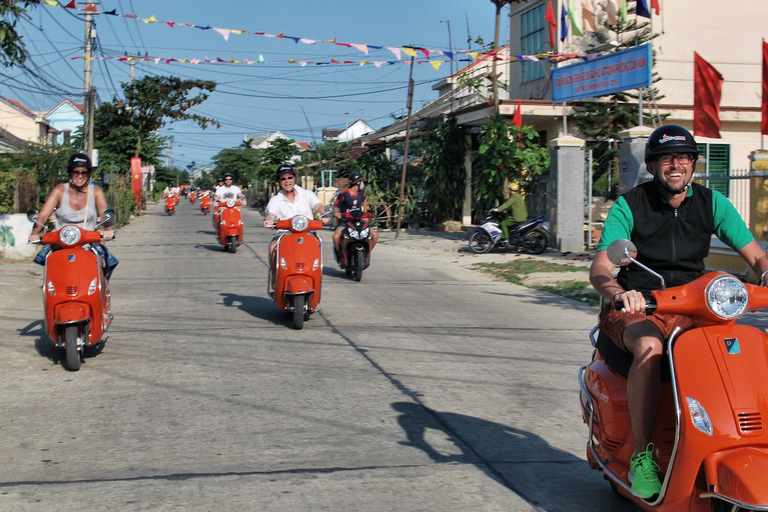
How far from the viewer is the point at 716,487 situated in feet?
9.29

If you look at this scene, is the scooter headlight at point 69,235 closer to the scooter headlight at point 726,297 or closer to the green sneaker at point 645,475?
the green sneaker at point 645,475

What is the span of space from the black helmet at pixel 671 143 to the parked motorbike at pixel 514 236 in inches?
548

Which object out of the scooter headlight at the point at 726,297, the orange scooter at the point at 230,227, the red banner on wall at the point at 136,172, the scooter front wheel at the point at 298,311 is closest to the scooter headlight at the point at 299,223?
the scooter front wheel at the point at 298,311

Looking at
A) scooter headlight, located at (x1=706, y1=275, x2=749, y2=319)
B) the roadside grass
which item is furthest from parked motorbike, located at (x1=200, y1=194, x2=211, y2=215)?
scooter headlight, located at (x1=706, y1=275, x2=749, y2=319)

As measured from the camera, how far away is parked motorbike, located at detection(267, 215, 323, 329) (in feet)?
28.9

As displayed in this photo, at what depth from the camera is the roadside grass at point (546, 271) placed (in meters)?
11.6

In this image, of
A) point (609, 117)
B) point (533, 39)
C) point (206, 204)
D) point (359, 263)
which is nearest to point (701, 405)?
point (359, 263)

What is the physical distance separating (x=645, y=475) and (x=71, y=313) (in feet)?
16.9

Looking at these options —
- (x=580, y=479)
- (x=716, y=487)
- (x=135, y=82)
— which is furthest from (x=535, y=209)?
(x=135, y=82)

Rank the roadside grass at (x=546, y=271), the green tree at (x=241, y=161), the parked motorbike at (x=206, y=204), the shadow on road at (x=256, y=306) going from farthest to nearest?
the green tree at (x=241, y=161)
the parked motorbike at (x=206, y=204)
the roadside grass at (x=546, y=271)
the shadow on road at (x=256, y=306)

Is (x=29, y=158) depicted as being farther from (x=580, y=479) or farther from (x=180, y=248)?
(x=580, y=479)

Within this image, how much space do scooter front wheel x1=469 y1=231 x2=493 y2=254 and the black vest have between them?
14.2 metres

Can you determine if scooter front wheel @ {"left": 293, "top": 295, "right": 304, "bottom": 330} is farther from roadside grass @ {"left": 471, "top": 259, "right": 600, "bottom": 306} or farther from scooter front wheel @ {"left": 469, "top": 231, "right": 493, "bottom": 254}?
scooter front wheel @ {"left": 469, "top": 231, "right": 493, "bottom": 254}

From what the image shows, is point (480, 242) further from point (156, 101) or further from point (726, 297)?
point (156, 101)
